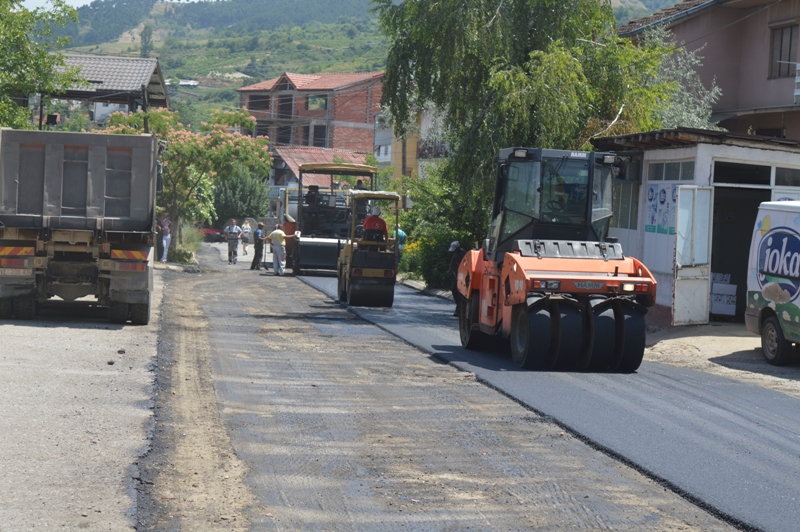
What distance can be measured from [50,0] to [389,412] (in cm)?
1475

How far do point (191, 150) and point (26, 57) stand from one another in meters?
15.8

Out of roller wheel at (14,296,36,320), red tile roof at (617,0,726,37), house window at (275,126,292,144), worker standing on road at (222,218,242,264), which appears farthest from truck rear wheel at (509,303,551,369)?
house window at (275,126,292,144)

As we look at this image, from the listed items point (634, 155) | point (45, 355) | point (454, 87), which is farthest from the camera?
point (454, 87)

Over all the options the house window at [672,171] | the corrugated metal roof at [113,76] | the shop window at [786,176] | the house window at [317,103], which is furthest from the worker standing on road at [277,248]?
the house window at [317,103]

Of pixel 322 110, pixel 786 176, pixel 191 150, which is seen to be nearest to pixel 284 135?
pixel 322 110

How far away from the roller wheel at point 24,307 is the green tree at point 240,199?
4750 cm

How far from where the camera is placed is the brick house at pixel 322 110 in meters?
77.9

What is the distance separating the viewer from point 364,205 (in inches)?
1115

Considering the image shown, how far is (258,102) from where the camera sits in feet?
293

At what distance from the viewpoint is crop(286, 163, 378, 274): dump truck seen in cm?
3062

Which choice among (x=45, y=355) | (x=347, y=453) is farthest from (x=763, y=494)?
(x=45, y=355)

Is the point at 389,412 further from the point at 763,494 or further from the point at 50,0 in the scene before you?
the point at 50,0

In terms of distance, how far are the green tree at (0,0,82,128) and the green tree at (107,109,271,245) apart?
13.7m

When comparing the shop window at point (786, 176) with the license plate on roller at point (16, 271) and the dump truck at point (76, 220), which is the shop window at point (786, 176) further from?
the license plate on roller at point (16, 271)
